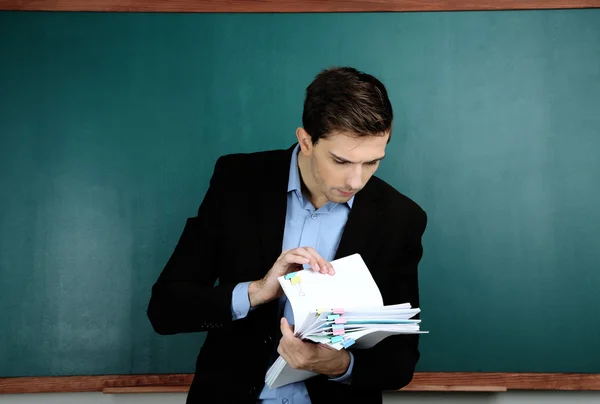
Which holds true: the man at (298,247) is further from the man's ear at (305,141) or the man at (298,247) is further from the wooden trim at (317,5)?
the wooden trim at (317,5)

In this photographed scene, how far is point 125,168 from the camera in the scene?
2895 millimetres

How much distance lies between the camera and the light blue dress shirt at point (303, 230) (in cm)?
176

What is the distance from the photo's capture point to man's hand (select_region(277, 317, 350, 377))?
152cm

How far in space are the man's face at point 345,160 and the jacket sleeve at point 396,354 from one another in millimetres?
282

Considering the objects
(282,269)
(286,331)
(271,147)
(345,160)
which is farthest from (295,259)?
(271,147)

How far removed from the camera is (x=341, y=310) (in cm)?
147

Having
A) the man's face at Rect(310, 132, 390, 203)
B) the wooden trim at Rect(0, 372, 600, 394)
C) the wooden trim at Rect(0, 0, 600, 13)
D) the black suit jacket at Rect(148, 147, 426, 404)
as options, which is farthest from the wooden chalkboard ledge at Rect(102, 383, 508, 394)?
the wooden trim at Rect(0, 0, 600, 13)

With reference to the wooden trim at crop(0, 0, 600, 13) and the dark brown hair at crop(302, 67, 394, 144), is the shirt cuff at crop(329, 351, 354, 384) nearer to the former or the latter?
the dark brown hair at crop(302, 67, 394, 144)

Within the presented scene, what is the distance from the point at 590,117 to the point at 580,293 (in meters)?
0.77

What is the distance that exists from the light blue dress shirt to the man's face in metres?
0.14

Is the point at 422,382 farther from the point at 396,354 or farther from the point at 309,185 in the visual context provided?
the point at 309,185

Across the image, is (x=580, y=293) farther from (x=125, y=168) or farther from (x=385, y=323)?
(x=125, y=168)

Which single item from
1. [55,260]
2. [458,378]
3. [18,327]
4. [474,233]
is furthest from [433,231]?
[18,327]

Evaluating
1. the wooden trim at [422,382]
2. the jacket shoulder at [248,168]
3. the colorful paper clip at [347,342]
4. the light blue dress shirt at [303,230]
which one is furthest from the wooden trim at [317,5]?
the colorful paper clip at [347,342]
